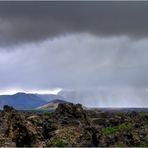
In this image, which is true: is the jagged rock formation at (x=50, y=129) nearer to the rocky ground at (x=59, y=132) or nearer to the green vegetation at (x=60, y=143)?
the rocky ground at (x=59, y=132)

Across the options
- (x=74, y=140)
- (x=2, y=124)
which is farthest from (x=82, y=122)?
(x=2, y=124)

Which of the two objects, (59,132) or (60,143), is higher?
(59,132)

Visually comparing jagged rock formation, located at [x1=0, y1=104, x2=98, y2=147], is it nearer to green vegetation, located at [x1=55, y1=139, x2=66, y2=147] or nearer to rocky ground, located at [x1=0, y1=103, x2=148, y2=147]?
rocky ground, located at [x1=0, y1=103, x2=148, y2=147]

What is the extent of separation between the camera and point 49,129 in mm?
83750

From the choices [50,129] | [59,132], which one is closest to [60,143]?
[59,132]

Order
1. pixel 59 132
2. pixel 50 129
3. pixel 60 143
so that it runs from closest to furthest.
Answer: pixel 60 143 → pixel 59 132 → pixel 50 129

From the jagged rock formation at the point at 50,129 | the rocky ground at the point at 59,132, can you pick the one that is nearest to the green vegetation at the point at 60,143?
the rocky ground at the point at 59,132

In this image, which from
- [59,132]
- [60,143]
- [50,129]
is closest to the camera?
[60,143]

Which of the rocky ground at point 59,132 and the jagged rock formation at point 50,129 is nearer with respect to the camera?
the jagged rock formation at point 50,129

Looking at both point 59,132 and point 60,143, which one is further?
point 59,132

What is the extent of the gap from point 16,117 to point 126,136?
128ft

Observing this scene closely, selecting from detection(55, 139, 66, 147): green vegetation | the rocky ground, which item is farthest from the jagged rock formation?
detection(55, 139, 66, 147): green vegetation

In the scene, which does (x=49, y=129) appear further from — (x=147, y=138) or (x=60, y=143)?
(x=147, y=138)

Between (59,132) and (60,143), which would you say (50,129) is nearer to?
(59,132)
